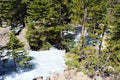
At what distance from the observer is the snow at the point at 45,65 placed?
97.4ft

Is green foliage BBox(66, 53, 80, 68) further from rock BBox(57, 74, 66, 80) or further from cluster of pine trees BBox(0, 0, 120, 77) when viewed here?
rock BBox(57, 74, 66, 80)

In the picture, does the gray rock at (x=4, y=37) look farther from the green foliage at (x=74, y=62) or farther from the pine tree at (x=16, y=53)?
the green foliage at (x=74, y=62)

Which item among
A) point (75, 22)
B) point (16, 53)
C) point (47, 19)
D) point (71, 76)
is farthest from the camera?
point (75, 22)

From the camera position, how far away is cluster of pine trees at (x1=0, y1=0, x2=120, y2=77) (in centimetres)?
3164

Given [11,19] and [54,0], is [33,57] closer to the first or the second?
[54,0]

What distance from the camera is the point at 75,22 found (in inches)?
1537

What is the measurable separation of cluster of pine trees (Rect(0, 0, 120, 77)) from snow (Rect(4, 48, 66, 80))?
2083 millimetres

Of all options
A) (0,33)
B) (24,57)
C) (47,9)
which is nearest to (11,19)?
(47,9)

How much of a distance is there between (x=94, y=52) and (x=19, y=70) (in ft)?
31.3

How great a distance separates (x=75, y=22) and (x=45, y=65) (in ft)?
32.1

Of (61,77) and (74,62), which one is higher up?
(74,62)

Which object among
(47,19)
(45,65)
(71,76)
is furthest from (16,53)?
(47,19)

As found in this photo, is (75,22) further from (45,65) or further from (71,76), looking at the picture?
(71,76)

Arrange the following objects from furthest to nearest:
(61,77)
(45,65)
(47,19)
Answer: (47,19) < (45,65) < (61,77)
